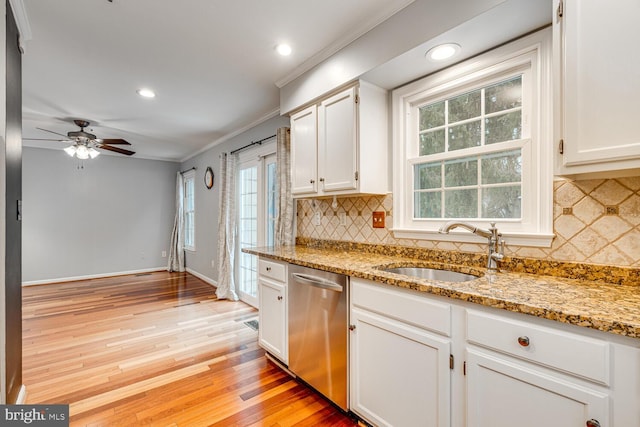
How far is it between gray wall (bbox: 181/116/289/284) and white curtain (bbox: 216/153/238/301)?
41cm

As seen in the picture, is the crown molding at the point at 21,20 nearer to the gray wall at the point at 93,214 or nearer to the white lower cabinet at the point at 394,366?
the white lower cabinet at the point at 394,366

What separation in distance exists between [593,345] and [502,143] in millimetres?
1142

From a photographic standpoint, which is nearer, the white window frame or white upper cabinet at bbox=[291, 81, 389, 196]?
the white window frame

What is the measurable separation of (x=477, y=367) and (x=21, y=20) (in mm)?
3078

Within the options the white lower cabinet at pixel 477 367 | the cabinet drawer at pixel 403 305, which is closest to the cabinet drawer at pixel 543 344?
the white lower cabinet at pixel 477 367

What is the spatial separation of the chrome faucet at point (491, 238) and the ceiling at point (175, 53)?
1.28 metres

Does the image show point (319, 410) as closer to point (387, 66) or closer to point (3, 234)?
point (3, 234)

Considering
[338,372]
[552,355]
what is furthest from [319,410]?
[552,355]

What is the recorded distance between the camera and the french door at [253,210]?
A: 370cm

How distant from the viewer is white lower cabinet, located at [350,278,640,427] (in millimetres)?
876

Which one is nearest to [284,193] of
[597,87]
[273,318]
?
[273,318]

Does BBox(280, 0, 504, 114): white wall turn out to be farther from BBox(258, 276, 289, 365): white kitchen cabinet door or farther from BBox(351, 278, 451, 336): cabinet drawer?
BBox(258, 276, 289, 365): white kitchen cabinet door

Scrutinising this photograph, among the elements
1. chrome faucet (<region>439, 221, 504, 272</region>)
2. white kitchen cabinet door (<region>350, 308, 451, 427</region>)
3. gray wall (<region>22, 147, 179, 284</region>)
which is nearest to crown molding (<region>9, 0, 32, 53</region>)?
white kitchen cabinet door (<region>350, 308, 451, 427</region>)

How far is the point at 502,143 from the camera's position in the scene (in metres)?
1.67
